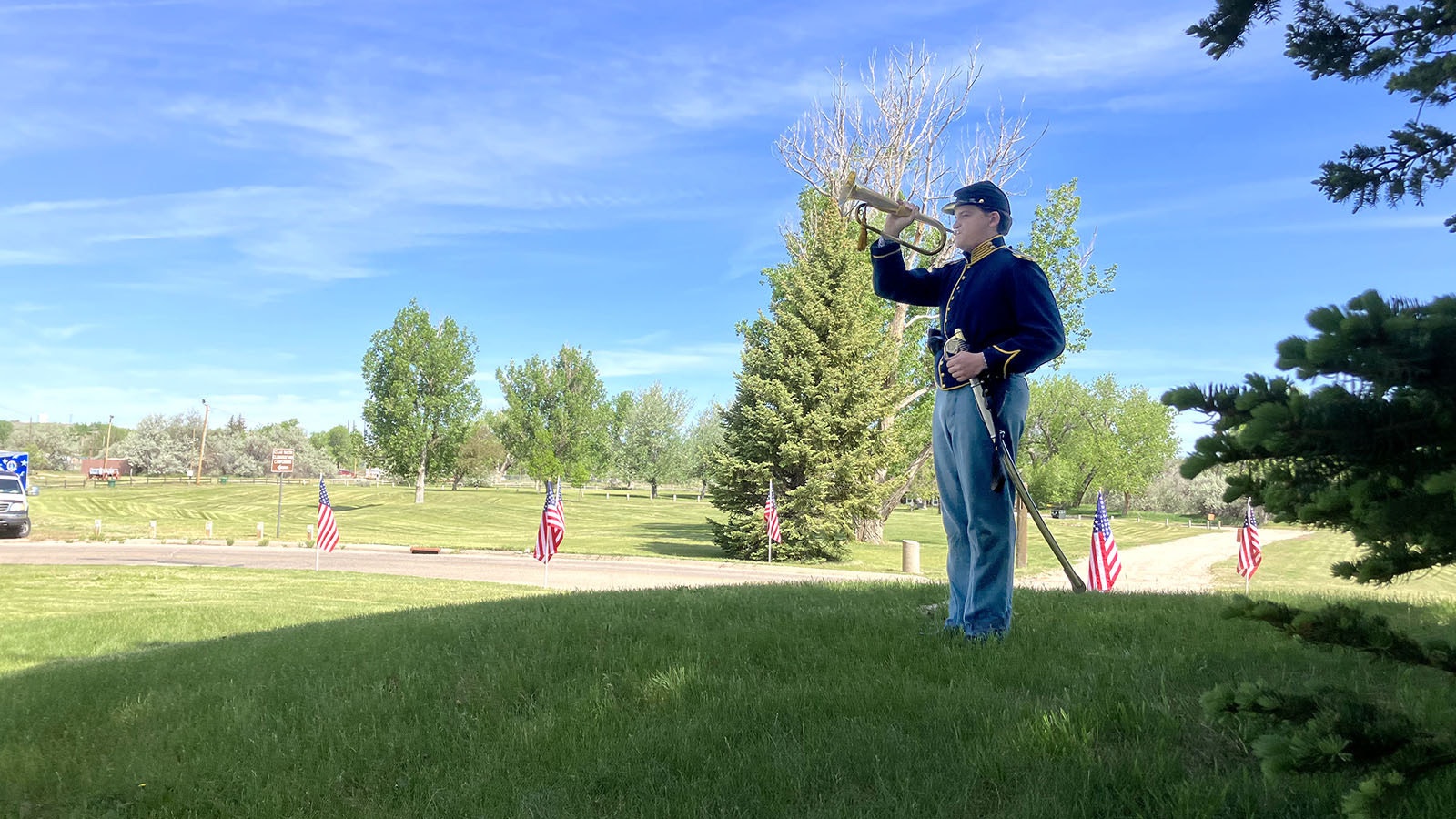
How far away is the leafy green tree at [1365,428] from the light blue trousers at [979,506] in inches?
129

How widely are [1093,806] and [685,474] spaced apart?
8921 cm

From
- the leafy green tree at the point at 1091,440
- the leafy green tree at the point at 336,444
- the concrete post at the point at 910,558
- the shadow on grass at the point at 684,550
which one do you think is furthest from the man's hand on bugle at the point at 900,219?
the leafy green tree at the point at 336,444

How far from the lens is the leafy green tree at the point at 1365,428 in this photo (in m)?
1.83

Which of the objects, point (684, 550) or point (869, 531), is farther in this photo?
point (869, 531)

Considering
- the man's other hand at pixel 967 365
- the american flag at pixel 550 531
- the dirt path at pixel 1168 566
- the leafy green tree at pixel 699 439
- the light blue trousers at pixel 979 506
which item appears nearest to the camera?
the man's other hand at pixel 967 365

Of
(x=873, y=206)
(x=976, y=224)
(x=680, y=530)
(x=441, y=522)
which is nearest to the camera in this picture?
(x=873, y=206)

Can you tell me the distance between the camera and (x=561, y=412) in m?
80.8

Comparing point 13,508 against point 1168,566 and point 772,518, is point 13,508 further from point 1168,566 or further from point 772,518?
point 1168,566

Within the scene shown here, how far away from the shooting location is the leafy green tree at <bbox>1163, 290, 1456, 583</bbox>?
6.01 ft

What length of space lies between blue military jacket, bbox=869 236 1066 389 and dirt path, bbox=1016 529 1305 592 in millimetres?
11867

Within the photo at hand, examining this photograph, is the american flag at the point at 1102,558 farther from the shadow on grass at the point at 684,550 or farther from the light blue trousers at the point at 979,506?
the shadow on grass at the point at 684,550

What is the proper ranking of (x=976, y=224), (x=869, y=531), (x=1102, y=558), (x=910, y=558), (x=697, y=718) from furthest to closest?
(x=869, y=531)
(x=910, y=558)
(x=1102, y=558)
(x=976, y=224)
(x=697, y=718)

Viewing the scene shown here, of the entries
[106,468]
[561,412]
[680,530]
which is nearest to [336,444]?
[106,468]

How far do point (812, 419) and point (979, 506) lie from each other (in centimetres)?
2263
